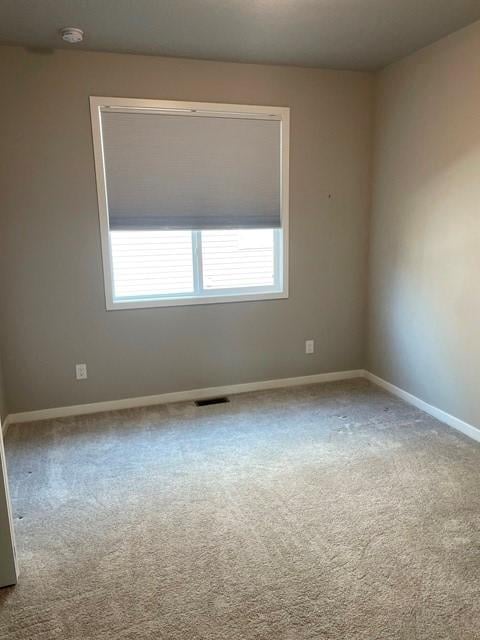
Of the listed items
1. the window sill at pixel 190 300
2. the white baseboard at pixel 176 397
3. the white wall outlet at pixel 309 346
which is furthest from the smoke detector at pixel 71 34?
the white wall outlet at pixel 309 346

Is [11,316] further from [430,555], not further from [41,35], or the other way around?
[430,555]

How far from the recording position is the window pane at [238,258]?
3.78 metres

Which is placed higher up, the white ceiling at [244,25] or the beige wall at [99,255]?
the white ceiling at [244,25]

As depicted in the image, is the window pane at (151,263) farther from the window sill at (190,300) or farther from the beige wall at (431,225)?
the beige wall at (431,225)

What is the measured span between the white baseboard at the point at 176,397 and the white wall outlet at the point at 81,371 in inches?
8.8

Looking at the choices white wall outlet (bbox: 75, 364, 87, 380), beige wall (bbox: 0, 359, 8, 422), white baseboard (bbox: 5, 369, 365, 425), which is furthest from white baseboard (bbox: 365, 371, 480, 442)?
beige wall (bbox: 0, 359, 8, 422)

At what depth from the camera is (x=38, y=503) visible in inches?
96.4

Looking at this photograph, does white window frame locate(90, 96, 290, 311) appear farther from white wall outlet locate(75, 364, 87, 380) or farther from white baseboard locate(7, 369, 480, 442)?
white baseboard locate(7, 369, 480, 442)

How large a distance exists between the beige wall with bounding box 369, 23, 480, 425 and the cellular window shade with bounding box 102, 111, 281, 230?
94 centimetres

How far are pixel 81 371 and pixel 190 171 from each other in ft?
5.74

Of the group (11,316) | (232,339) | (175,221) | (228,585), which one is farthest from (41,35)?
(228,585)

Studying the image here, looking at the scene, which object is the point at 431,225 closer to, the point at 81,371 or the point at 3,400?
the point at 81,371

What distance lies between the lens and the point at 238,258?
3861 millimetres

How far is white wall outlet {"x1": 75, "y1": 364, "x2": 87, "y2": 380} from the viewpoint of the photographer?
356 centimetres
